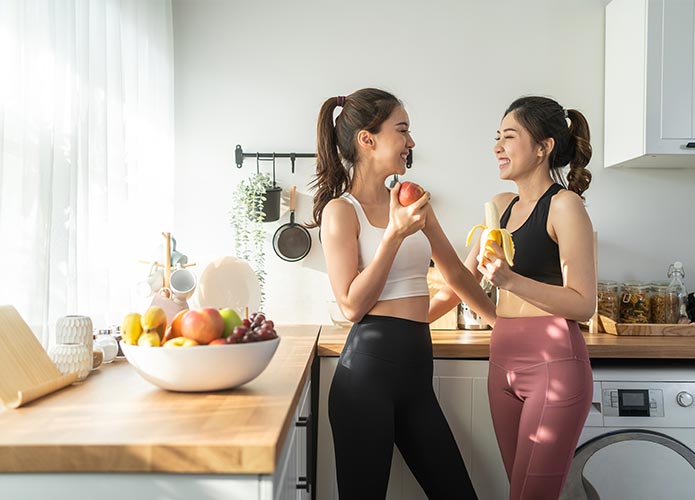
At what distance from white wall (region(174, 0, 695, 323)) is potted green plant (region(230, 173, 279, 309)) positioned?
85 mm

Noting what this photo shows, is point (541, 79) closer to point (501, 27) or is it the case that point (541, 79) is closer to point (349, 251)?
point (501, 27)

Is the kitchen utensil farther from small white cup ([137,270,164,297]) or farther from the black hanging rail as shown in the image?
the black hanging rail

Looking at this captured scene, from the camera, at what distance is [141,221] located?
2.63m

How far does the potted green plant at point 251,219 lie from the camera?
2.98 meters

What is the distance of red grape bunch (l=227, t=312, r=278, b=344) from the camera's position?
1.43 m

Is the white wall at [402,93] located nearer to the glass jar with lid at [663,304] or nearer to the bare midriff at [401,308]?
the glass jar with lid at [663,304]

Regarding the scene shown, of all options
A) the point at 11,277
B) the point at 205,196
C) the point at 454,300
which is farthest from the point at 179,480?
the point at 205,196

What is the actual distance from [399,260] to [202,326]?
66 centimetres

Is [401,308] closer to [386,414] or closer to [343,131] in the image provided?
[386,414]

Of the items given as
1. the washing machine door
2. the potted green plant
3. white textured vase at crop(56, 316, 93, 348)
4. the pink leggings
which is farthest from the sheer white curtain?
the washing machine door

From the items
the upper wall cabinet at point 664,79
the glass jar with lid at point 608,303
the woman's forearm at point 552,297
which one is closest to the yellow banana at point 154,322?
the woman's forearm at point 552,297

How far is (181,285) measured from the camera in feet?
7.55

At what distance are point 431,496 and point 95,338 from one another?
1056 millimetres

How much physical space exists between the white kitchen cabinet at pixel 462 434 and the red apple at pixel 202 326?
1.00 metres
